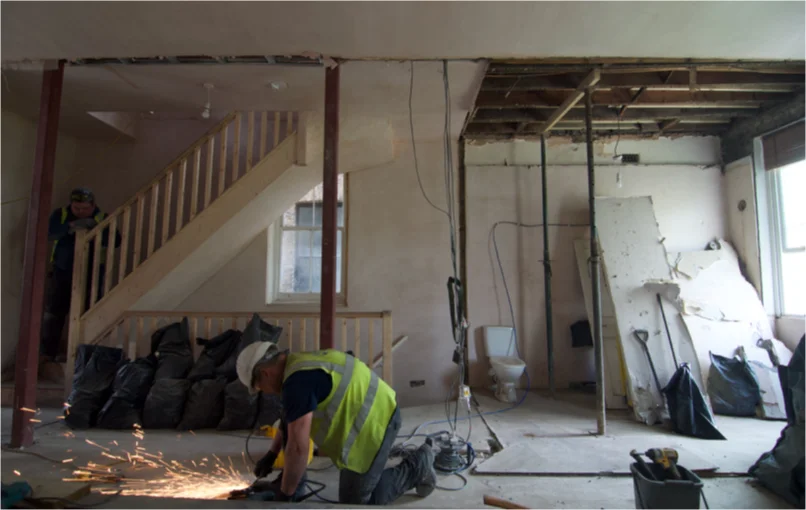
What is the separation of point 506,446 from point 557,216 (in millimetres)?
3069

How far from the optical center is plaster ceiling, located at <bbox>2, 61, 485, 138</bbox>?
3223 millimetres

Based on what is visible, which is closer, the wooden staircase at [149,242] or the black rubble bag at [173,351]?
the black rubble bag at [173,351]

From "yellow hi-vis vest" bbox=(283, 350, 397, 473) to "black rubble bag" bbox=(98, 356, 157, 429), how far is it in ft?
7.78

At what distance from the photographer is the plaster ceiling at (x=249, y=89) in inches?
127

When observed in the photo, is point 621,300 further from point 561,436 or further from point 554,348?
point 561,436

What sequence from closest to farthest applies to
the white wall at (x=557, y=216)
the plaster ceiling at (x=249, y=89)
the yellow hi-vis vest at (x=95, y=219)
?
1. the plaster ceiling at (x=249, y=89)
2. the yellow hi-vis vest at (x=95, y=219)
3. the white wall at (x=557, y=216)

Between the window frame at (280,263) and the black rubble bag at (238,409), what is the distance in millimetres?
1553

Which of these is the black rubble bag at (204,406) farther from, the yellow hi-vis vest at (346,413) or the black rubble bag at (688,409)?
the black rubble bag at (688,409)

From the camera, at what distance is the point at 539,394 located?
15.5 ft

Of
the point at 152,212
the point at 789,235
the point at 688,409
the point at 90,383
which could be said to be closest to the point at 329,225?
the point at 152,212

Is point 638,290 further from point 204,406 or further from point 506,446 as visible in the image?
point 204,406

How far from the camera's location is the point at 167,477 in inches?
104

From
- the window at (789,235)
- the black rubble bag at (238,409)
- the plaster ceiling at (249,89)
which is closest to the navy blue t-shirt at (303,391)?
the black rubble bag at (238,409)

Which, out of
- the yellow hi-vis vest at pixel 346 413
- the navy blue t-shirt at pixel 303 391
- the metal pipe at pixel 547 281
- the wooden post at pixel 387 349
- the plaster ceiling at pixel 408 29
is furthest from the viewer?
the metal pipe at pixel 547 281
